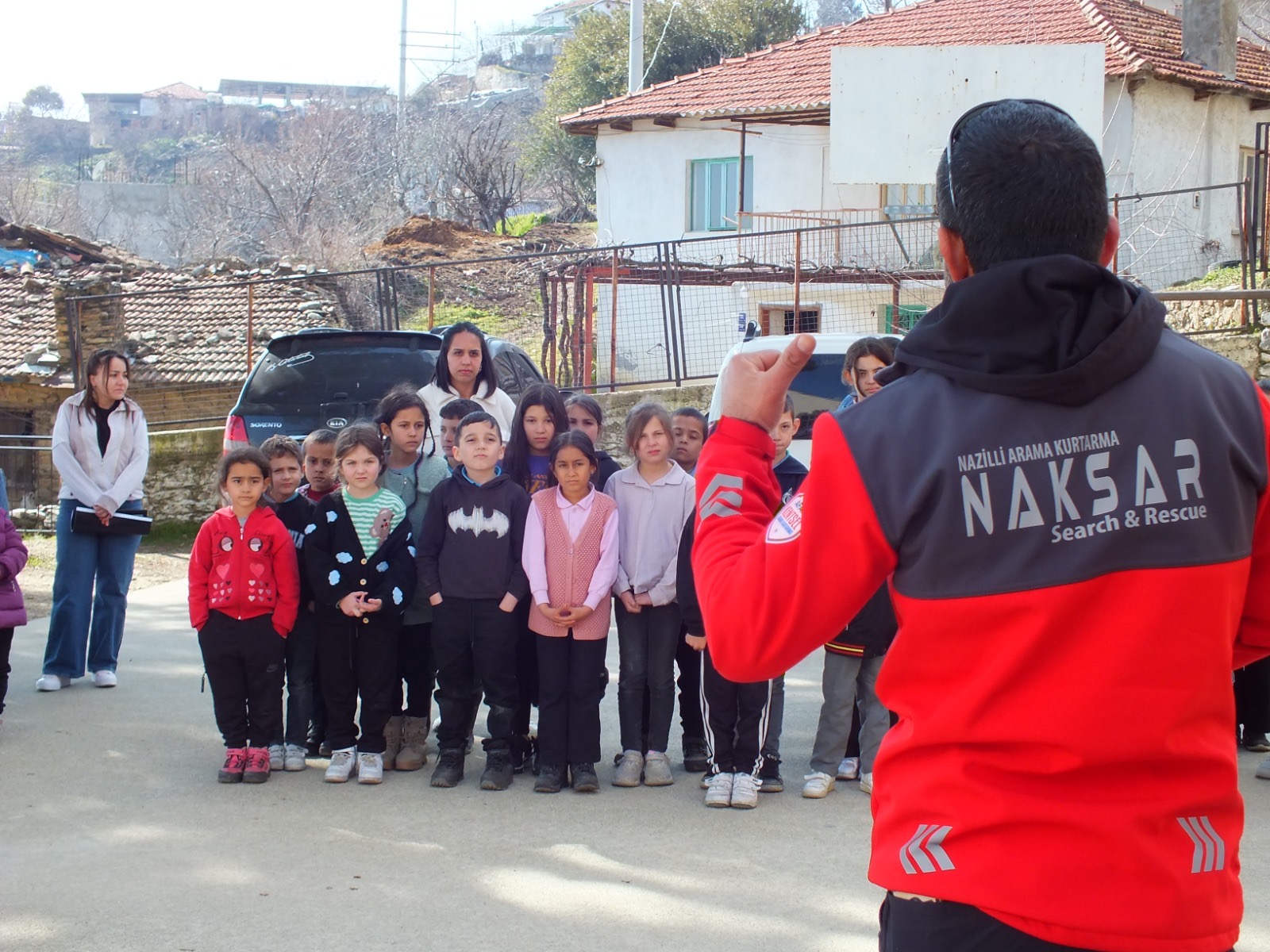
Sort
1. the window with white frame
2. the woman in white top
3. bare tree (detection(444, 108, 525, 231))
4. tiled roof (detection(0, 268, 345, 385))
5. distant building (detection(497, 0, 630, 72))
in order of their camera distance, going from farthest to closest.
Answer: distant building (detection(497, 0, 630, 72)), bare tree (detection(444, 108, 525, 231)), the window with white frame, tiled roof (detection(0, 268, 345, 385)), the woman in white top

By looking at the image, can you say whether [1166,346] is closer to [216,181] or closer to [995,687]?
[995,687]

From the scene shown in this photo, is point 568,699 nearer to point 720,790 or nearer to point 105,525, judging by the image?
point 720,790

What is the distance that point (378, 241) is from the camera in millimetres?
34250

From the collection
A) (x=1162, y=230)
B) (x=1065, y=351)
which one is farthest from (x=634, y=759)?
(x=1162, y=230)

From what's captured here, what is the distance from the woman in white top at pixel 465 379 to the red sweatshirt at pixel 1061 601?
17.5ft

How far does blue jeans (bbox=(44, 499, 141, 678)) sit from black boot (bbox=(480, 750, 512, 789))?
2.59m

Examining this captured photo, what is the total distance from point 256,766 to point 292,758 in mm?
221

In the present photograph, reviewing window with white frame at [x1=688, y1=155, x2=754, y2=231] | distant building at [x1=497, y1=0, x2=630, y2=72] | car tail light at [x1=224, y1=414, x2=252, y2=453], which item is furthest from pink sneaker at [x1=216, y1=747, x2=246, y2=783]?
distant building at [x1=497, y1=0, x2=630, y2=72]

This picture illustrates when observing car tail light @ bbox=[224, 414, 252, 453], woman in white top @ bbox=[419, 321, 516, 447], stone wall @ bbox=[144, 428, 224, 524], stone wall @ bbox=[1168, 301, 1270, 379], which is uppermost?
stone wall @ bbox=[1168, 301, 1270, 379]

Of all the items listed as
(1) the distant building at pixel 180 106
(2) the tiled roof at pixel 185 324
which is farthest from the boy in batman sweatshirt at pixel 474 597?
(1) the distant building at pixel 180 106

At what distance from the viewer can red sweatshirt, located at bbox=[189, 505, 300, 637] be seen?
17.7ft

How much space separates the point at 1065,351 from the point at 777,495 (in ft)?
1.53

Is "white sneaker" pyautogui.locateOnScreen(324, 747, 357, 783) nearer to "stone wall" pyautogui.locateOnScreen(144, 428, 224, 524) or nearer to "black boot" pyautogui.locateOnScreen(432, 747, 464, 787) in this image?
"black boot" pyautogui.locateOnScreen(432, 747, 464, 787)

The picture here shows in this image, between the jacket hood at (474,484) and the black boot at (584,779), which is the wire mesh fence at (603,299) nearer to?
the jacket hood at (474,484)
